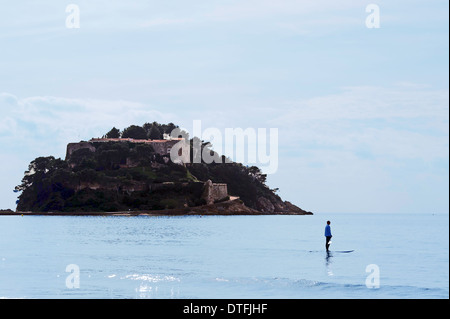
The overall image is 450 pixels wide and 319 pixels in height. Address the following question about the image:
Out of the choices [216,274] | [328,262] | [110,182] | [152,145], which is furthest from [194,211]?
[216,274]

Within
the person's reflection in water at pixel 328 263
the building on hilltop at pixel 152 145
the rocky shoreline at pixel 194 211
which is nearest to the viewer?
the person's reflection in water at pixel 328 263

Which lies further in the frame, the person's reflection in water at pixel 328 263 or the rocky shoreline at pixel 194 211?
the rocky shoreline at pixel 194 211

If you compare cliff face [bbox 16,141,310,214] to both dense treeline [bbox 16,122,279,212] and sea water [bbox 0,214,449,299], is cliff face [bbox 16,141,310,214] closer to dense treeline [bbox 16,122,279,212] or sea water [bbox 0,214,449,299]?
dense treeline [bbox 16,122,279,212]

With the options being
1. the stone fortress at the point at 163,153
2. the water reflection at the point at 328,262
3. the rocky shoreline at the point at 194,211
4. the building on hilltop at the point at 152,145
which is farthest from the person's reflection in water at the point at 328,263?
the building on hilltop at the point at 152,145

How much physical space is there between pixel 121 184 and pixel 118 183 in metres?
0.80

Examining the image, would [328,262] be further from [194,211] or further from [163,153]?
[163,153]

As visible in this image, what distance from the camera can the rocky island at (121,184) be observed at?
540 feet

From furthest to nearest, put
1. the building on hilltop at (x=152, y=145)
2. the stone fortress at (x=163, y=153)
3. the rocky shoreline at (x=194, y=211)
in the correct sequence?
the building on hilltop at (x=152, y=145)
the stone fortress at (x=163, y=153)
the rocky shoreline at (x=194, y=211)

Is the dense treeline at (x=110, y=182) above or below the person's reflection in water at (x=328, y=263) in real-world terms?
above

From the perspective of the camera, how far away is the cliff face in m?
165

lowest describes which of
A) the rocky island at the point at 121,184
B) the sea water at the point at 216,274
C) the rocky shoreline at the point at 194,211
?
the sea water at the point at 216,274

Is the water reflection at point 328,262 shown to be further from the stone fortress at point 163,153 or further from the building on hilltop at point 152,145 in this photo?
the building on hilltop at point 152,145

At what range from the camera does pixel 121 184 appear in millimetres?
166500
